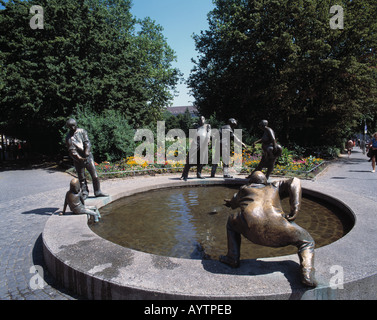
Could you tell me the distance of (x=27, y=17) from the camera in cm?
1684

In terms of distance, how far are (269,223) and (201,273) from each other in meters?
0.96

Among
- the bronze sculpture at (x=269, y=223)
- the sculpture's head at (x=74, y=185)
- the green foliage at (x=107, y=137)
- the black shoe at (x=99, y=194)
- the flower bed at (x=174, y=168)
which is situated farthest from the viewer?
the green foliage at (x=107, y=137)

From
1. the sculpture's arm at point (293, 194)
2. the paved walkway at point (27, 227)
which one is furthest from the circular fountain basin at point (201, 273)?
the sculpture's arm at point (293, 194)

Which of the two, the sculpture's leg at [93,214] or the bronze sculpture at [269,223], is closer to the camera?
the bronze sculpture at [269,223]

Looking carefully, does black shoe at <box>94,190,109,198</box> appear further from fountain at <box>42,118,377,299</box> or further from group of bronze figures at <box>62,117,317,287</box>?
group of bronze figures at <box>62,117,317,287</box>

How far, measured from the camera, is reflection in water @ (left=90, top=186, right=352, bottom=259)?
4461 mm

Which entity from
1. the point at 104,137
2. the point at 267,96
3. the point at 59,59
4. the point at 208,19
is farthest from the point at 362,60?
the point at 59,59

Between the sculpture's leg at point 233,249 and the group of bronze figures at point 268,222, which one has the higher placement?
the group of bronze figures at point 268,222

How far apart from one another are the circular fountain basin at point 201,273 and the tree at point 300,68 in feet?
58.9

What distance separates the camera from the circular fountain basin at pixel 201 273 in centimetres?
280

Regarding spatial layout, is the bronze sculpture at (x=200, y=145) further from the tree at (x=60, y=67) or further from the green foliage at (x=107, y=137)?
→ the tree at (x=60, y=67)

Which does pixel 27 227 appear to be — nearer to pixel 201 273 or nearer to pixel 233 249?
pixel 201 273

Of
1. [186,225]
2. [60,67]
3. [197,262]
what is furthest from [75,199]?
[60,67]

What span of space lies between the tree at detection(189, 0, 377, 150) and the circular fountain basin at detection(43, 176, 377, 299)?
1796 centimetres
